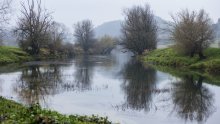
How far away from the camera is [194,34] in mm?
53812

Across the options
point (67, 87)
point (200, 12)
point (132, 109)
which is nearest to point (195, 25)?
point (200, 12)

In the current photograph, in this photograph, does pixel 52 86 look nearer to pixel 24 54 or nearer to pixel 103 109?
pixel 103 109

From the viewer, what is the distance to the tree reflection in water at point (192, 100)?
20391 millimetres

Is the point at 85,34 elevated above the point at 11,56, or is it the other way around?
the point at 85,34

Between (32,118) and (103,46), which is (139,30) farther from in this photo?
(32,118)

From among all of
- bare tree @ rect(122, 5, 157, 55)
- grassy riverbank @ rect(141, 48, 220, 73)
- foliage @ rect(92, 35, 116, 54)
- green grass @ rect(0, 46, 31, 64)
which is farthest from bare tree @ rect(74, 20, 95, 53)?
grassy riverbank @ rect(141, 48, 220, 73)

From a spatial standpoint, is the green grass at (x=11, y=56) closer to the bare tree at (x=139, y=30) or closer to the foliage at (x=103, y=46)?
the bare tree at (x=139, y=30)

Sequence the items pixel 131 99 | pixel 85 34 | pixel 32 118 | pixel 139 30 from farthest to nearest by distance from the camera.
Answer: pixel 85 34, pixel 139 30, pixel 131 99, pixel 32 118

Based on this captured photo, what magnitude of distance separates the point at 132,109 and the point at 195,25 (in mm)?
35682

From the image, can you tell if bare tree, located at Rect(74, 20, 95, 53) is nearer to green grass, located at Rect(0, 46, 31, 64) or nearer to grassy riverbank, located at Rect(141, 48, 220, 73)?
green grass, located at Rect(0, 46, 31, 64)

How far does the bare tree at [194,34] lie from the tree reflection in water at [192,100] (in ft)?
64.6

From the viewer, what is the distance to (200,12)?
56.7 metres

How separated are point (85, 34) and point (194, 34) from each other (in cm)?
9819

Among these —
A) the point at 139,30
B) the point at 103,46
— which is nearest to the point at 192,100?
the point at 139,30
